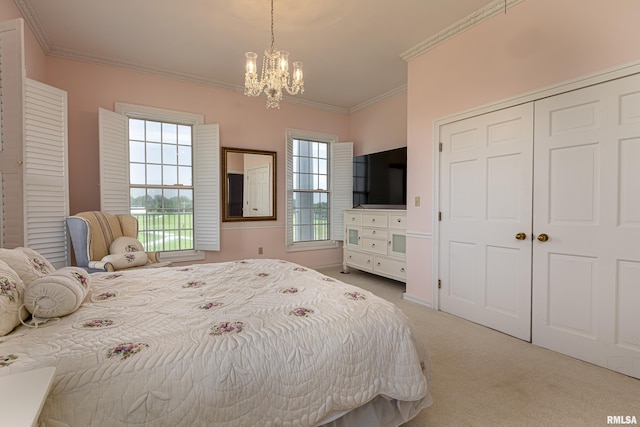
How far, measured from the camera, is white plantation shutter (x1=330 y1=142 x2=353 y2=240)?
5.27m

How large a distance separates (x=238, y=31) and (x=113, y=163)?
2.09 metres

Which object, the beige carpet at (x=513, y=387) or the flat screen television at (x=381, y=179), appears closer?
the beige carpet at (x=513, y=387)

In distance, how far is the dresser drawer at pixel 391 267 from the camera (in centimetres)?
387

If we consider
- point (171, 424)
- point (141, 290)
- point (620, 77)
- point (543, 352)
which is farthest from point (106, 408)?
point (620, 77)

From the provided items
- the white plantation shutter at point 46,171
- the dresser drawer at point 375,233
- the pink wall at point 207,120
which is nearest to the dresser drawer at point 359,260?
the dresser drawer at point 375,233

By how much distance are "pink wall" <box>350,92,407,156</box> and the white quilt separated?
11.6ft

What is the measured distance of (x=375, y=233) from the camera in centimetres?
431

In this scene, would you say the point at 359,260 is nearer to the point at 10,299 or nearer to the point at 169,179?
the point at 169,179

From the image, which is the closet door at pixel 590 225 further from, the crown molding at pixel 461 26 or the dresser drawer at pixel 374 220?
the dresser drawer at pixel 374 220

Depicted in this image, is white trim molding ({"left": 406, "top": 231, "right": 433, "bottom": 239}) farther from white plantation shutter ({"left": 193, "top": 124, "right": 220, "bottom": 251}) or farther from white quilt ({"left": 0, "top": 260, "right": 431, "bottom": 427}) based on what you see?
white plantation shutter ({"left": 193, "top": 124, "right": 220, "bottom": 251})

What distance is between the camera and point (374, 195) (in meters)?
4.60

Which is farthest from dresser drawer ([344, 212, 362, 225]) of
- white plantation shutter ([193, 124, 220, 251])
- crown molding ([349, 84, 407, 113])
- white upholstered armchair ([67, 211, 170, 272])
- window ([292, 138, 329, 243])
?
white upholstered armchair ([67, 211, 170, 272])

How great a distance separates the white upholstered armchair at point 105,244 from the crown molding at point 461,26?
12.0ft

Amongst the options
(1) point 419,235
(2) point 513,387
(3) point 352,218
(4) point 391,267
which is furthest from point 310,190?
(2) point 513,387
